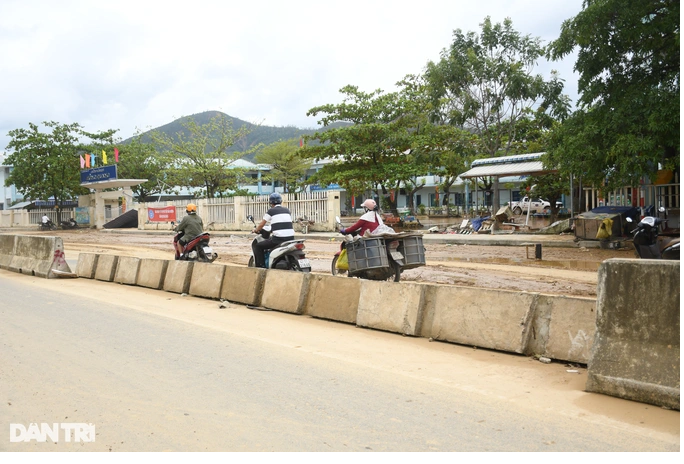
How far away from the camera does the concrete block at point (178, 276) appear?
10.6 m

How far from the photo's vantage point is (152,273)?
11.5m

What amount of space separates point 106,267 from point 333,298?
21.4ft

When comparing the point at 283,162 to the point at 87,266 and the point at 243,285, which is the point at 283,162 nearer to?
the point at 87,266

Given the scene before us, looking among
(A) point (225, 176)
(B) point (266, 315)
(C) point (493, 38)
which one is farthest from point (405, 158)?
(B) point (266, 315)

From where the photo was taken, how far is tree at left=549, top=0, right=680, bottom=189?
16094 millimetres

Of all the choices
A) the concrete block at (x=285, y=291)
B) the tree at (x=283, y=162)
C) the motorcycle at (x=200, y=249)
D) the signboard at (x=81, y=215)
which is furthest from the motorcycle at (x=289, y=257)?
the tree at (x=283, y=162)

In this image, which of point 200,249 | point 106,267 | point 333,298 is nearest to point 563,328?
point 333,298

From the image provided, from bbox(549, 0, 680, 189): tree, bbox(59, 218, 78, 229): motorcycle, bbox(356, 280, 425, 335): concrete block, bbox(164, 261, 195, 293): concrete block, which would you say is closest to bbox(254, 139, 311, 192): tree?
bbox(59, 218, 78, 229): motorcycle

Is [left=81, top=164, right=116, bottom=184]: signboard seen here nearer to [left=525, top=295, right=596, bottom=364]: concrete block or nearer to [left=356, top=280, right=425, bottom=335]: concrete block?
[left=356, top=280, right=425, bottom=335]: concrete block

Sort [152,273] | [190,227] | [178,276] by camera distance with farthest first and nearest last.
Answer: [190,227] → [152,273] → [178,276]

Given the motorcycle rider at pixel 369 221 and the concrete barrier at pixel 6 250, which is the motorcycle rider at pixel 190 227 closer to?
the motorcycle rider at pixel 369 221

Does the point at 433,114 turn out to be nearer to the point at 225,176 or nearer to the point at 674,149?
the point at 674,149

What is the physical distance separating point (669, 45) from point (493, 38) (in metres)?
14.5

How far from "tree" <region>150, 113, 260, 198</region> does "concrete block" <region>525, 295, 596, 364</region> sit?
41450 millimetres
